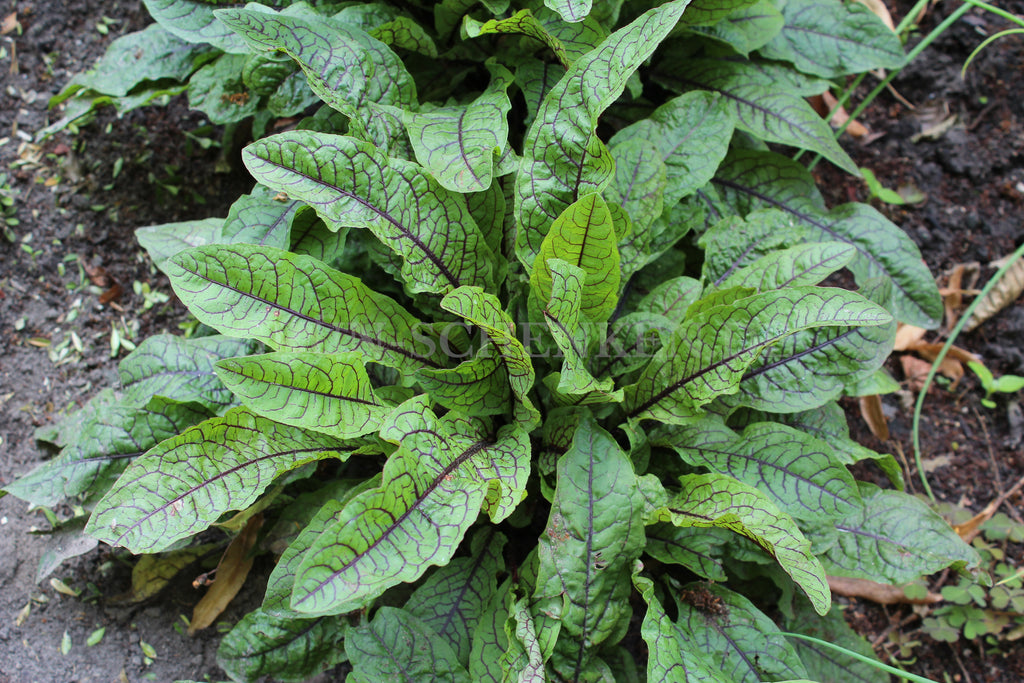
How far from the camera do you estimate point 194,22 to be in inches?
80.7

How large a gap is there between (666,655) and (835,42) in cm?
187

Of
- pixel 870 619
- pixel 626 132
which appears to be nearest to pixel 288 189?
pixel 626 132

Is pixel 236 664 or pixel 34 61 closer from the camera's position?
pixel 236 664

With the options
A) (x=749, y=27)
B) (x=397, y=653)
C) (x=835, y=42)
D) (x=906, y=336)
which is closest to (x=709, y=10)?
(x=749, y=27)

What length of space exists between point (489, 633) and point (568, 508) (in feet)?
1.22

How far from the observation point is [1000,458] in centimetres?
236

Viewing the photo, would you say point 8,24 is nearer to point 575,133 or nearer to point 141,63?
point 141,63

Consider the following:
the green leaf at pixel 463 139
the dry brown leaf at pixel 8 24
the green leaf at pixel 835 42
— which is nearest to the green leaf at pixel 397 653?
the green leaf at pixel 463 139

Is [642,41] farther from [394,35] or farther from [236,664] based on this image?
[236,664]

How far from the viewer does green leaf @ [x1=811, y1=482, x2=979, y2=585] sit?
1767 mm

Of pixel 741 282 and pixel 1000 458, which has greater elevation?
pixel 741 282

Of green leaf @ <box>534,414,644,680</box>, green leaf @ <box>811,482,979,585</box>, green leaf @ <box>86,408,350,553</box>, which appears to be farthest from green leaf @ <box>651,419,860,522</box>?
green leaf @ <box>86,408,350,553</box>

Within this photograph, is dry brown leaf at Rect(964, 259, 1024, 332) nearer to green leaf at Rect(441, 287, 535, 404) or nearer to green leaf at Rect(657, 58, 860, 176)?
green leaf at Rect(657, 58, 860, 176)

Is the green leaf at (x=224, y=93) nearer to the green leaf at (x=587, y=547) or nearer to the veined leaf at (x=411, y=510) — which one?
the veined leaf at (x=411, y=510)
